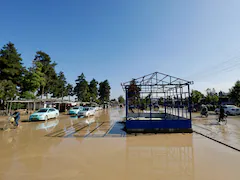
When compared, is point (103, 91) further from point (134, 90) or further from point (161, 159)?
point (161, 159)

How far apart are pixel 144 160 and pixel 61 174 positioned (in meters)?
2.59

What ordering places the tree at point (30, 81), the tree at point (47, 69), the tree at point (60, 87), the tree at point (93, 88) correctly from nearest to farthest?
the tree at point (30, 81) < the tree at point (47, 69) < the tree at point (60, 87) < the tree at point (93, 88)

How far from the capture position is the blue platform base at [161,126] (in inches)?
357

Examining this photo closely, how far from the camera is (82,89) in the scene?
51.5 metres

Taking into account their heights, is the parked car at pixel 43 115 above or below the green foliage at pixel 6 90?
below

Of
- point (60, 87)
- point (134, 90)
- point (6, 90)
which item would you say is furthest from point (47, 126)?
point (60, 87)

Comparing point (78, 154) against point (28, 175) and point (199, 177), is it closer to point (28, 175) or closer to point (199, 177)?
point (28, 175)

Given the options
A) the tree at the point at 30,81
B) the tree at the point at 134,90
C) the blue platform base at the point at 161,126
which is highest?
the tree at the point at 30,81

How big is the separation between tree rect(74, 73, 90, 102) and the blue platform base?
41380mm

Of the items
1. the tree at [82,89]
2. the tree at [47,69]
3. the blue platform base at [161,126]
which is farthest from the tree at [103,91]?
the blue platform base at [161,126]

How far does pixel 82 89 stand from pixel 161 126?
4531 cm

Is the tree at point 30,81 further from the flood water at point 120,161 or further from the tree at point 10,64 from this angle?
the flood water at point 120,161

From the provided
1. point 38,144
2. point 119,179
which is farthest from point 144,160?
point 38,144

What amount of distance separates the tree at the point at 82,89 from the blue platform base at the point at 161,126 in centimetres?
4138
